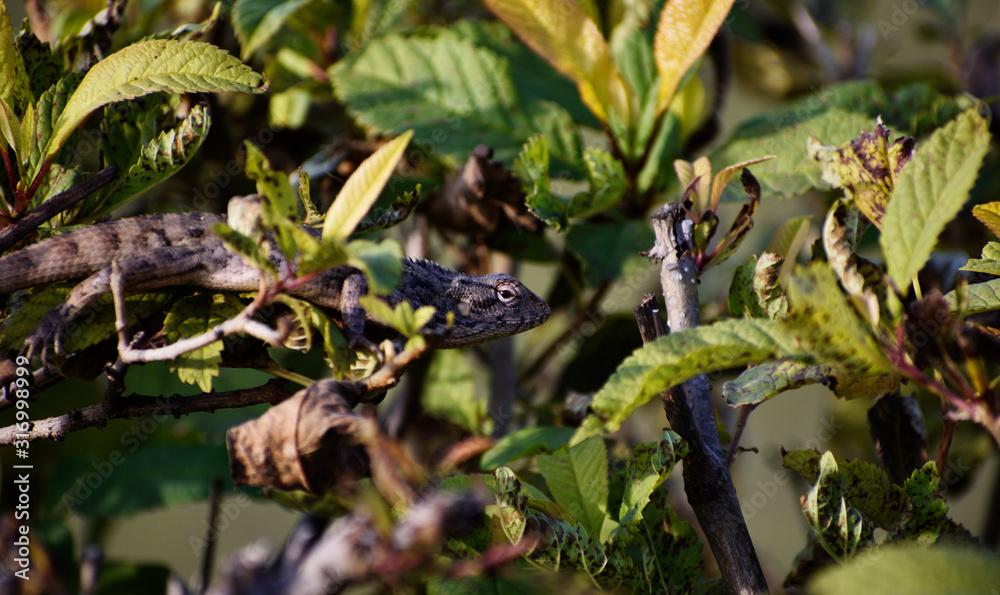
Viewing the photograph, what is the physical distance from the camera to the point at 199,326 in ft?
4.00

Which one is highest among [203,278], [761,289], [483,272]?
[761,289]

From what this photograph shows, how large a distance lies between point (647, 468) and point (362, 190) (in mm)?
659

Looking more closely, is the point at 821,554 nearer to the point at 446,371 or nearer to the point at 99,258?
the point at 446,371

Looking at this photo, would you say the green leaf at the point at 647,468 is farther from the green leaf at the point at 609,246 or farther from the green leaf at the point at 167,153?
the green leaf at the point at 167,153

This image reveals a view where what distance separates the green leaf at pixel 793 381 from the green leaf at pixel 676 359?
0.17 meters

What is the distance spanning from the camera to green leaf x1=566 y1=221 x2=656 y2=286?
66.6 inches

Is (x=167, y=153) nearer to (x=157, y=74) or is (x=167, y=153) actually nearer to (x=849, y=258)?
(x=157, y=74)

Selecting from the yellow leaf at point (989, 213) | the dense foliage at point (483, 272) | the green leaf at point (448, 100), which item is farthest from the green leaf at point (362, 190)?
the yellow leaf at point (989, 213)

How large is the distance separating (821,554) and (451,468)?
3.08ft

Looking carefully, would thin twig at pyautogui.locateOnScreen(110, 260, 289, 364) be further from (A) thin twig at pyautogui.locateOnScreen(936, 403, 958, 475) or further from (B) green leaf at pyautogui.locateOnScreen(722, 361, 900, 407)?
(A) thin twig at pyautogui.locateOnScreen(936, 403, 958, 475)

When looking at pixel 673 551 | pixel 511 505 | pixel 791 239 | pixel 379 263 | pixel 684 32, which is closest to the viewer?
pixel 379 263

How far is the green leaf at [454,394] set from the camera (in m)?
2.08

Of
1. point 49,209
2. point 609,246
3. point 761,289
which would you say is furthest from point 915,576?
point 49,209

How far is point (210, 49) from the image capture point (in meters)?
1.22
